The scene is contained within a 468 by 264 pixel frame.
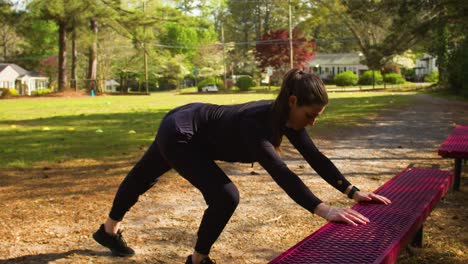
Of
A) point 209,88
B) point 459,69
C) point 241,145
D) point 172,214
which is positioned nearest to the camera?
→ point 241,145

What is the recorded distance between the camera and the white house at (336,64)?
3233 inches

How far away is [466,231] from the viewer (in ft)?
13.1

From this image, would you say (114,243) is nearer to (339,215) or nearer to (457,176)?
(339,215)

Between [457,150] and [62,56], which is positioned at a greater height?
[62,56]

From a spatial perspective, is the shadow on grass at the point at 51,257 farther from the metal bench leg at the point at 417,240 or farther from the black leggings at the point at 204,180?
the metal bench leg at the point at 417,240

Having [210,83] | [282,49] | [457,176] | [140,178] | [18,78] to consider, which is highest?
[282,49]

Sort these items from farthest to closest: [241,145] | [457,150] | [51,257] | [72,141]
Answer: [72,141], [457,150], [51,257], [241,145]

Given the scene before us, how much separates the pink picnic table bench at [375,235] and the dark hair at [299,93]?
64 centimetres

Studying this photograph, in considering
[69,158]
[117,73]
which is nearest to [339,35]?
[117,73]

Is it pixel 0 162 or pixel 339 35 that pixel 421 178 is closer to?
pixel 0 162

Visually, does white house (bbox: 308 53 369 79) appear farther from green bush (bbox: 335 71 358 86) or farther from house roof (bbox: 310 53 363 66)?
green bush (bbox: 335 71 358 86)

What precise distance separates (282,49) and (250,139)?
5605cm

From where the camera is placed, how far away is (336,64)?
83.4 m

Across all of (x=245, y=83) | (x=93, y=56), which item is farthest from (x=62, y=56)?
(x=245, y=83)
